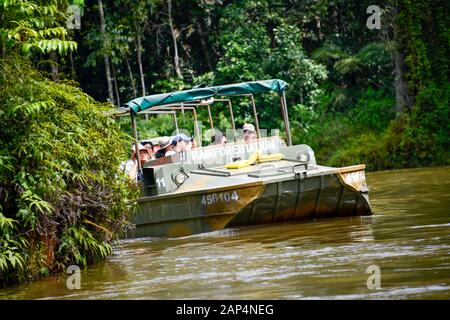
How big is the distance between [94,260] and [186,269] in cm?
163

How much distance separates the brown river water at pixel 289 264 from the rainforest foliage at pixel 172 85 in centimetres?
81

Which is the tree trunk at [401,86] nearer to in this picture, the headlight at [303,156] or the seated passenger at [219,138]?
the seated passenger at [219,138]

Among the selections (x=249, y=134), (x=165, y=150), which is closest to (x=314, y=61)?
(x=249, y=134)

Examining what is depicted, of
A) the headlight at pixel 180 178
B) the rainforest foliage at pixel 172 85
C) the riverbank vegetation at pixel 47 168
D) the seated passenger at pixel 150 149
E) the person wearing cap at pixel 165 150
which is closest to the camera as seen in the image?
the riverbank vegetation at pixel 47 168

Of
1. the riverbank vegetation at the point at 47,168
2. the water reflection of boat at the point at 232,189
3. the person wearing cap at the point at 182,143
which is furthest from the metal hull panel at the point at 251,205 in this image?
the riverbank vegetation at the point at 47,168

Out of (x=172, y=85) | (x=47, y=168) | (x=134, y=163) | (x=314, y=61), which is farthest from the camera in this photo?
(x=172, y=85)

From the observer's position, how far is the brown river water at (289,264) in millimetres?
8961

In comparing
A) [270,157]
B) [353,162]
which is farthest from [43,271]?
[353,162]

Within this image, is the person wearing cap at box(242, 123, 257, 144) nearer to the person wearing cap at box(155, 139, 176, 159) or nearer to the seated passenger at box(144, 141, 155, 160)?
the person wearing cap at box(155, 139, 176, 159)

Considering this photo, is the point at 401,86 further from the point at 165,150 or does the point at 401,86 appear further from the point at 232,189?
the point at 232,189

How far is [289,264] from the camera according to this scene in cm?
1061

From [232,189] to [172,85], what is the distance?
2050cm

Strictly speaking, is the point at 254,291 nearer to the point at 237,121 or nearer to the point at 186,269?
the point at 186,269

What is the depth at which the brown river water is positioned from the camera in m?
8.96
